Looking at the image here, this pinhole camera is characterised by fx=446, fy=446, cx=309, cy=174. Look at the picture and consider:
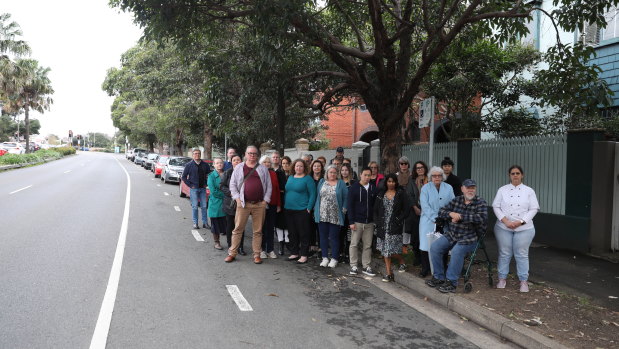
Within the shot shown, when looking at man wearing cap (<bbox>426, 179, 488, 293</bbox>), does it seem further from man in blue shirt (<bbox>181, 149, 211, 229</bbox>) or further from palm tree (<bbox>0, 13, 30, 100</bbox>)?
palm tree (<bbox>0, 13, 30, 100</bbox>)

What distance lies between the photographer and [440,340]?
464 cm

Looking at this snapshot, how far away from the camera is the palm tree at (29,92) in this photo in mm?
34938

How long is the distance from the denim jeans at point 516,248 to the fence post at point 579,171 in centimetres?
311

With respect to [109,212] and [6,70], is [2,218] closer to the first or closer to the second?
[109,212]

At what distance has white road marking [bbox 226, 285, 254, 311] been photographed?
17.4 ft

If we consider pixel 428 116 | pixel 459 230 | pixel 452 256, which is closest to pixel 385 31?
pixel 428 116

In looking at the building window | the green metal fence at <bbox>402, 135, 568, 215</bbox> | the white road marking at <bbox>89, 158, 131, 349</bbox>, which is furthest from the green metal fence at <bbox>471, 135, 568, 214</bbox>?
the white road marking at <bbox>89, 158, 131, 349</bbox>

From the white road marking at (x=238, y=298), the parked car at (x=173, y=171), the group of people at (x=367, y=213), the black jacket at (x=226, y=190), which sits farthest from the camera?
the parked car at (x=173, y=171)

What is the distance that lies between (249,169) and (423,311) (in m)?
3.64

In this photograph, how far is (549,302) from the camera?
5.55 m

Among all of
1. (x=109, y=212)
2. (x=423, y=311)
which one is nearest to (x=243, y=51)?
(x=109, y=212)

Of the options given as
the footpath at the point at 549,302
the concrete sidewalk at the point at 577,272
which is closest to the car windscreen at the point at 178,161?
the footpath at the point at 549,302

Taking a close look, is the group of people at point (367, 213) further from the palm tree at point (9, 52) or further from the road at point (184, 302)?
the palm tree at point (9, 52)

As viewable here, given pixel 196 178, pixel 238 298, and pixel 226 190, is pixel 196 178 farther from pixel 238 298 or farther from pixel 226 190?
pixel 238 298
